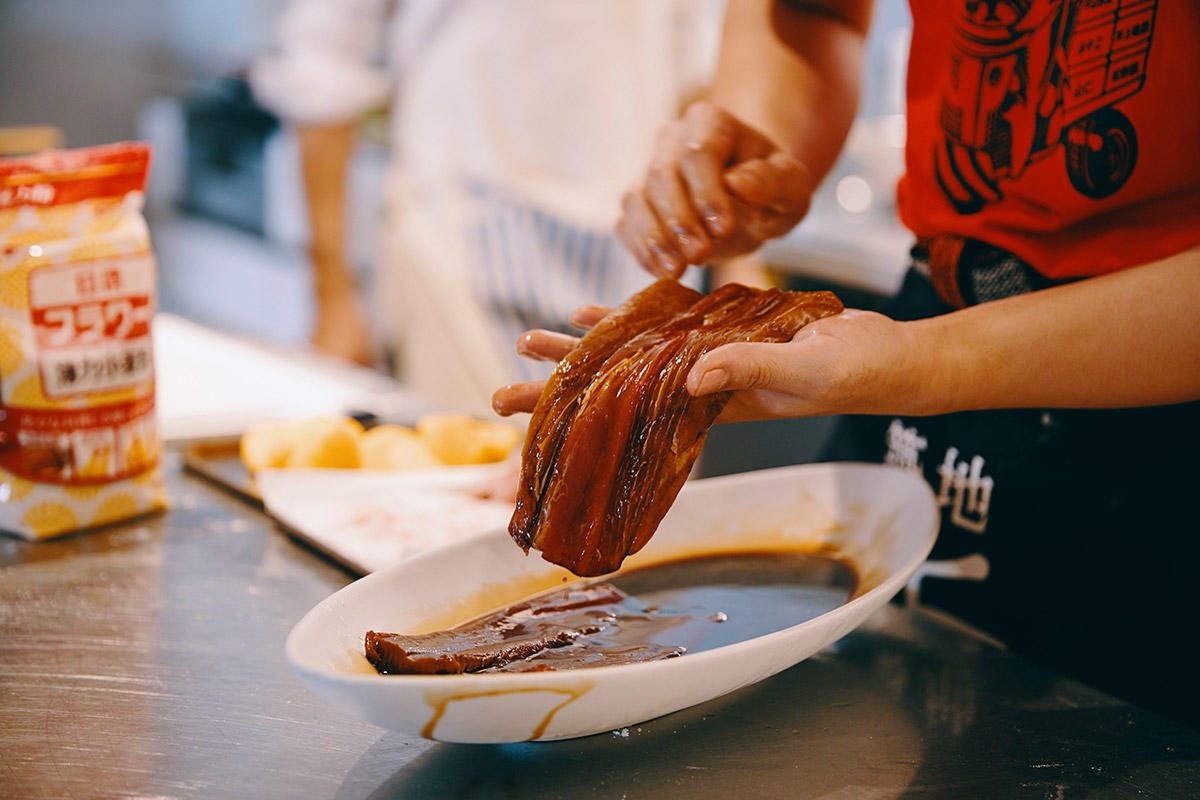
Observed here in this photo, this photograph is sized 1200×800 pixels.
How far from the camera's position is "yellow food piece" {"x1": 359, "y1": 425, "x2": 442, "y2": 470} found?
5.48 ft

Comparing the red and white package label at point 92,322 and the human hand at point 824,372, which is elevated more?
the human hand at point 824,372

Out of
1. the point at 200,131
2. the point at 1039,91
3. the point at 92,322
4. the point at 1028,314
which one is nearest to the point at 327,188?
the point at 200,131

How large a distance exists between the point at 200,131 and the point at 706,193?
17.8 ft

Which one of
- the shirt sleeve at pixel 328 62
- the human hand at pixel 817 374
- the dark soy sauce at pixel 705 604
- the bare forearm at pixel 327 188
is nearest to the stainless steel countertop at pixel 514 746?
the dark soy sauce at pixel 705 604

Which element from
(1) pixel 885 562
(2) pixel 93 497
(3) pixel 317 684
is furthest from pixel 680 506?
(2) pixel 93 497

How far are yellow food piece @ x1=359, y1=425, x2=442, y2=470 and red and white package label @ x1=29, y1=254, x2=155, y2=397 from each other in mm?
390

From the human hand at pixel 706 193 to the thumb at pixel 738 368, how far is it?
382mm

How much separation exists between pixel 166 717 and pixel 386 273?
150 inches

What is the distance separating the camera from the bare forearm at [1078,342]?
0.97m

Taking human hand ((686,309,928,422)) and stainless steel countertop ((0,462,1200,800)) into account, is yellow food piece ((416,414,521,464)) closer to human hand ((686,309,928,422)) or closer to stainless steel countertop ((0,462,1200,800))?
stainless steel countertop ((0,462,1200,800))

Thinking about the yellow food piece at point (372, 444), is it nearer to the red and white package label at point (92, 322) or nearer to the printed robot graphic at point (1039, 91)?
the red and white package label at point (92, 322)

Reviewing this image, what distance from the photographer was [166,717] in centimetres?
98

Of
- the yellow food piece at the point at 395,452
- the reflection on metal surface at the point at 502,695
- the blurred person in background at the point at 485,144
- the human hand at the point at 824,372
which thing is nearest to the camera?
the reflection on metal surface at the point at 502,695

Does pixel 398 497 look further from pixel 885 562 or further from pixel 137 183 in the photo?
pixel 885 562
